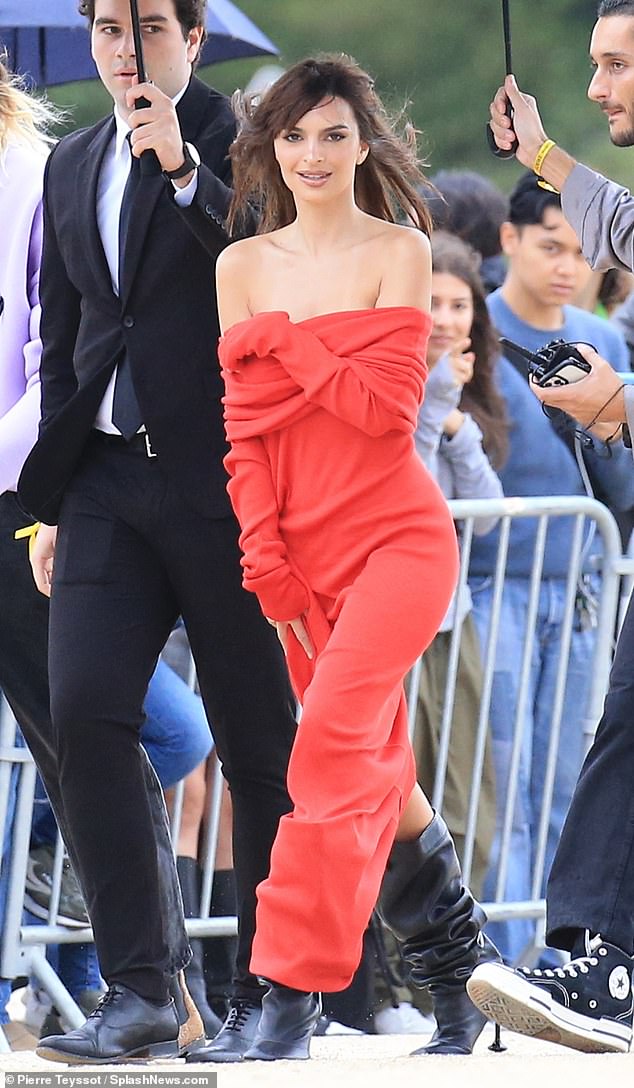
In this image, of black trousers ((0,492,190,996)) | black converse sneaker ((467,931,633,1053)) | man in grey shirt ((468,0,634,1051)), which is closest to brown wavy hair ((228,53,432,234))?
man in grey shirt ((468,0,634,1051))

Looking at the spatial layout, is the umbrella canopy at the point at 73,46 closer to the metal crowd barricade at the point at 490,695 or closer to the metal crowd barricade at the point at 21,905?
the metal crowd barricade at the point at 490,695

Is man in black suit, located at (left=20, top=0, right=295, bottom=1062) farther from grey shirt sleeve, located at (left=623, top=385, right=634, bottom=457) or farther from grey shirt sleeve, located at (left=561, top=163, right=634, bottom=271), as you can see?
grey shirt sleeve, located at (left=623, top=385, right=634, bottom=457)

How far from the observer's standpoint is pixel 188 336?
13.6 ft

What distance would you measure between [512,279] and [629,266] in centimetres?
300

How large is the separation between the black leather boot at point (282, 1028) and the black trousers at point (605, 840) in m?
0.48

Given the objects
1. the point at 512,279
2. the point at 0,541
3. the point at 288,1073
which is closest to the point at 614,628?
the point at 512,279

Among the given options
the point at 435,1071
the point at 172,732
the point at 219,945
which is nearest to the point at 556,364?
the point at 435,1071

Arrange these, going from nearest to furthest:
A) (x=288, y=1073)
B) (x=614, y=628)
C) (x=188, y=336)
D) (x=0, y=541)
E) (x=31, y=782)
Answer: (x=288, y=1073)
(x=188, y=336)
(x=0, y=541)
(x=31, y=782)
(x=614, y=628)

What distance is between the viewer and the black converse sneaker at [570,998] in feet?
11.9

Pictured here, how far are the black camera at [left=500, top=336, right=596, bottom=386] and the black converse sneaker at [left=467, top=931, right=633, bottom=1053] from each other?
103cm

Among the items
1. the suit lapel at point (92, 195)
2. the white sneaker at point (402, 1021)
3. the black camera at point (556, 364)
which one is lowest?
the white sneaker at point (402, 1021)

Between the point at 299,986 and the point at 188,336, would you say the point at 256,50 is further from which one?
the point at 299,986

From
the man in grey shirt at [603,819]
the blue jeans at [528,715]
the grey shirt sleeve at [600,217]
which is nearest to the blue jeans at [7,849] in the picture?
the blue jeans at [528,715]

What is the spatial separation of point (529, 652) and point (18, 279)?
2012 mm
